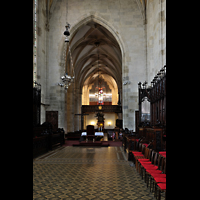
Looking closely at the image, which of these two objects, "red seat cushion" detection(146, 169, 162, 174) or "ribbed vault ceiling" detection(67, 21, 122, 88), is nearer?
"red seat cushion" detection(146, 169, 162, 174)

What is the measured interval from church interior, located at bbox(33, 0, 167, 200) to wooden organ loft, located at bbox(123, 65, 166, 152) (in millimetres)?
31

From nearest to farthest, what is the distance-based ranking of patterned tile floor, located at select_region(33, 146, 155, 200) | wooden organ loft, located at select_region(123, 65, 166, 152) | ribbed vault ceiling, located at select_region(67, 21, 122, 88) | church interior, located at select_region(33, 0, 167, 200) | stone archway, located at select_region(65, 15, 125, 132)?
patterned tile floor, located at select_region(33, 146, 155, 200)
church interior, located at select_region(33, 0, 167, 200)
wooden organ loft, located at select_region(123, 65, 166, 152)
stone archway, located at select_region(65, 15, 125, 132)
ribbed vault ceiling, located at select_region(67, 21, 122, 88)

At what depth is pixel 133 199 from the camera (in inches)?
157

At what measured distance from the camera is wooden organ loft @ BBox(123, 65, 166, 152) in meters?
6.96

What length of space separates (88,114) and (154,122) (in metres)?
7.82

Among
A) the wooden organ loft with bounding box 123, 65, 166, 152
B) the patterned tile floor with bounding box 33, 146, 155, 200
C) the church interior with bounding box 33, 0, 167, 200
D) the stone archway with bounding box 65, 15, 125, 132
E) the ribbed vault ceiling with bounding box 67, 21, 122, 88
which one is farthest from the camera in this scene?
the ribbed vault ceiling with bounding box 67, 21, 122, 88

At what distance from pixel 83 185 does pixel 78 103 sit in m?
24.7

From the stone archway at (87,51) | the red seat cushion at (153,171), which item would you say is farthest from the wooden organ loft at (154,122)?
the stone archway at (87,51)

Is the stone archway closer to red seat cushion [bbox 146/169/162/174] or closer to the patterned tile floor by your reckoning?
the patterned tile floor

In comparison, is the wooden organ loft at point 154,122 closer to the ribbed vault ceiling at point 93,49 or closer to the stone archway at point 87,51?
the stone archway at point 87,51

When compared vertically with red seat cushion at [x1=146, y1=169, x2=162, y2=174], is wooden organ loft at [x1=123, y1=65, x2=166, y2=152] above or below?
above

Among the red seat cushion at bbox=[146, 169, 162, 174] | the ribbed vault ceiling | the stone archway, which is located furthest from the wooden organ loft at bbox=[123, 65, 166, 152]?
the ribbed vault ceiling

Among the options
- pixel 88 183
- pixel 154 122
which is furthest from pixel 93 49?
pixel 88 183

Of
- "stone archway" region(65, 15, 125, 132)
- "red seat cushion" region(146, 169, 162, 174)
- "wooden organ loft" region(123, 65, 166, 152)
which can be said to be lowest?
"red seat cushion" region(146, 169, 162, 174)
